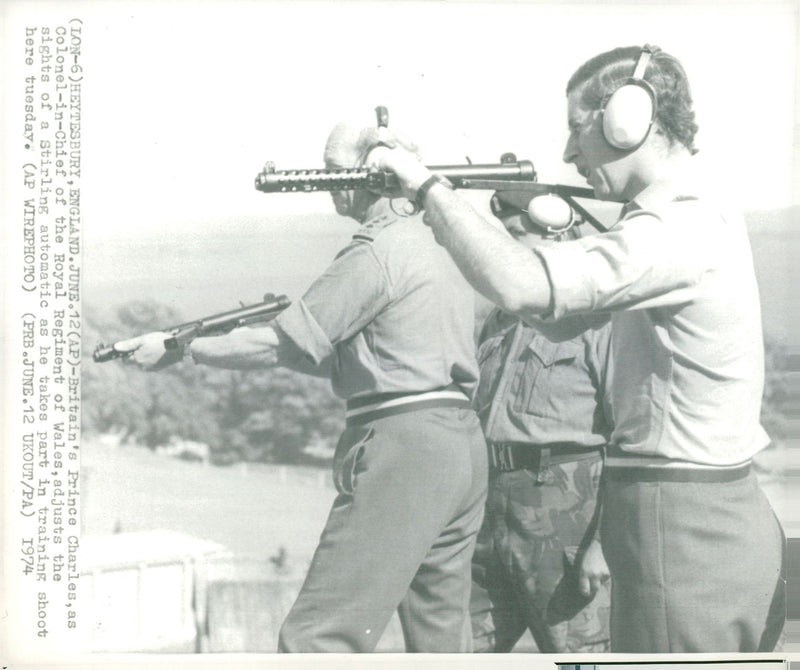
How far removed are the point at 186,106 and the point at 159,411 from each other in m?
1.10

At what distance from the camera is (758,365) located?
12.1ft

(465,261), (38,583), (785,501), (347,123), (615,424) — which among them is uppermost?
(347,123)

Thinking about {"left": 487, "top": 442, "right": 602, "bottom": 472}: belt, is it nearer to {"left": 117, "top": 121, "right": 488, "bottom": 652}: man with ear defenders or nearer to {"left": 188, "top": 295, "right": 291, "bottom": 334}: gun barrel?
{"left": 117, "top": 121, "right": 488, "bottom": 652}: man with ear defenders

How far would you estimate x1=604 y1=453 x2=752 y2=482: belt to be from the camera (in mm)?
3488

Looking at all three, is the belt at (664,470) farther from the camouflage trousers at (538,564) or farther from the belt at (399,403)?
the belt at (399,403)

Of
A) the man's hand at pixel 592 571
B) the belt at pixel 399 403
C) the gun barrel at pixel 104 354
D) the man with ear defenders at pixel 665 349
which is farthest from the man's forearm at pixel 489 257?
the gun barrel at pixel 104 354

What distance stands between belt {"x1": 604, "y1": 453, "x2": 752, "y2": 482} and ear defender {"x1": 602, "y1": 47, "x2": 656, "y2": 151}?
1.05 meters

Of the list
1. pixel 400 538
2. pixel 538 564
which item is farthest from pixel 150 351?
pixel 538 564

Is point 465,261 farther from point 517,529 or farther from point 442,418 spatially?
point 517,529

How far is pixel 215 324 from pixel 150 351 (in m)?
0.26

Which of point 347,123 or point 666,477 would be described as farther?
point 347,123

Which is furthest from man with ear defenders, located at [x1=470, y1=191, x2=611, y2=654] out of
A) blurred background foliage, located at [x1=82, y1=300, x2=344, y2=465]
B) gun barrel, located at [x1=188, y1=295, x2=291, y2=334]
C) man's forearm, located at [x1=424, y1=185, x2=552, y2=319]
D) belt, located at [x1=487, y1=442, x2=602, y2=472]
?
gun barrel, located at [x1=188, y1=295, x2=291, y2=334]

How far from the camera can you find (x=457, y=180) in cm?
375

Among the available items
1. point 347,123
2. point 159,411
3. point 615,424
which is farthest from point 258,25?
point 615,424
